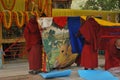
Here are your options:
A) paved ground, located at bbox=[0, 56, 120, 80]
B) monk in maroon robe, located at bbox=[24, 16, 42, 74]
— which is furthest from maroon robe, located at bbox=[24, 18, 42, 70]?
paved ground, located at bbox=[0, 56, 120, 80]

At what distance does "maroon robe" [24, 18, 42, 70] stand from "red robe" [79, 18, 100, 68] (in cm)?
129

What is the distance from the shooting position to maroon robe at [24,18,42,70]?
1184cm

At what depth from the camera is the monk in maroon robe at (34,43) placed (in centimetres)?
1184

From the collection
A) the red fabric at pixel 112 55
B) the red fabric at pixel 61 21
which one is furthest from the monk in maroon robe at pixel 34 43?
the red fabric at pixel 112 55

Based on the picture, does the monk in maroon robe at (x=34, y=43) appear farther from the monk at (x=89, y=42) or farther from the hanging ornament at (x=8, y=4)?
the hanging ornament at (x=8, y=4)

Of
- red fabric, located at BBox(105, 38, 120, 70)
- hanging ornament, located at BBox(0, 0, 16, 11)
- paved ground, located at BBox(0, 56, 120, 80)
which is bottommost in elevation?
paved ground, located at BBox(0, 56, 120, 80)

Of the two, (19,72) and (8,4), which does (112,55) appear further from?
(8,4)

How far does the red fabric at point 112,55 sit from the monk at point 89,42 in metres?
0.53

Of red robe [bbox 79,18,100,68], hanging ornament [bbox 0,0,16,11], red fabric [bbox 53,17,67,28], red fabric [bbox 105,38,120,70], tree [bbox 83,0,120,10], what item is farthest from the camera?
tree [bbox 83,0,120,10]

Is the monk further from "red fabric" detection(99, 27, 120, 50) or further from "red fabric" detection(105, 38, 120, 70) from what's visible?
"red fabric" detection(105, 38, 120, 70)

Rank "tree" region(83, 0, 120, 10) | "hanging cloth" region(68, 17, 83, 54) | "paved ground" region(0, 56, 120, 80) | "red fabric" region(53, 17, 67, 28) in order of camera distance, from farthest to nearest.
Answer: "tree" region(83, 0, 120, 10), "hanging cloth" region(68, 17, 83, 54), "red fabric" region(53, 17, 67, 28), "paved ground" region(0, 56, 120, 80)

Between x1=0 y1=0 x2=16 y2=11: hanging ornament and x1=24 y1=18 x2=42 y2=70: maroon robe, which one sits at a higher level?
x1=0 y1=0 x2=16 y2=11: hanging ornament

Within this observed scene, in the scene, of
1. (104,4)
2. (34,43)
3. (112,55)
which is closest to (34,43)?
(34,43)

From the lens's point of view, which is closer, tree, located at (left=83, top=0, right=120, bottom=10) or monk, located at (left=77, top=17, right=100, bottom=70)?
monk, located at (left=77, top=17, right=100, bottom=70)
